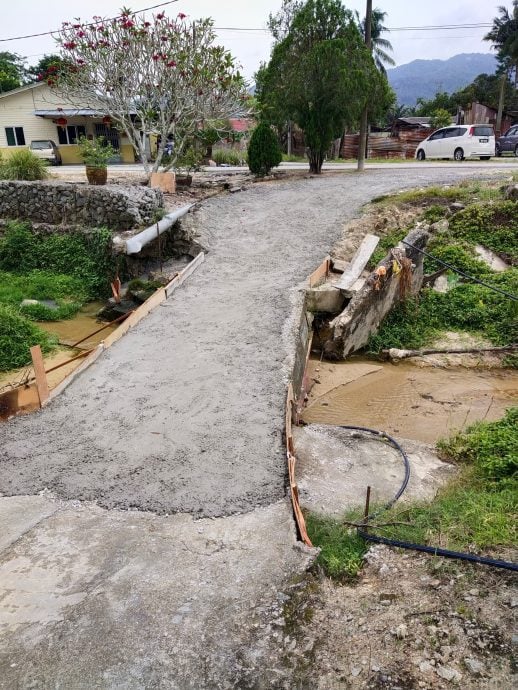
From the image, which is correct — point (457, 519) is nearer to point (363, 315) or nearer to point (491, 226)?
point (363, 315)

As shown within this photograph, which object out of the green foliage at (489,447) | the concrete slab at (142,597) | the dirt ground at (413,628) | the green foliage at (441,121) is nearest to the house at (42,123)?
the green foliage at (441,121)

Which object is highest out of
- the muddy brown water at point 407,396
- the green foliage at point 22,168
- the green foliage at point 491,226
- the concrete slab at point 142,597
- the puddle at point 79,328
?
the green foliage at point 22,168

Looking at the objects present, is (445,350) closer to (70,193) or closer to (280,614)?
(280,614)

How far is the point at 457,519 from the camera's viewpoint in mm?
4137

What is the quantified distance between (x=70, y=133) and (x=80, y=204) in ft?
56.8

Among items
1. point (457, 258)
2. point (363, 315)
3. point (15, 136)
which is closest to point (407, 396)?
point (363, 315)

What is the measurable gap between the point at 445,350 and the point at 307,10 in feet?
37.2

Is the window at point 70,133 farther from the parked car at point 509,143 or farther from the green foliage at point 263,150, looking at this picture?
the parked car at point 509,143

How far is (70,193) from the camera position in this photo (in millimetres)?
12734

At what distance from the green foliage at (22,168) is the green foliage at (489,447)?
12549mm

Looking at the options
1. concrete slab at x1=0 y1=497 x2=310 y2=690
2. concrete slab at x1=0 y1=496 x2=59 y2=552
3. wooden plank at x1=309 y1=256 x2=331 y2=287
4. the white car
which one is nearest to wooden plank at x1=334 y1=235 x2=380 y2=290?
wooden plank at x1=309 y1=256 x2=331 y2=287

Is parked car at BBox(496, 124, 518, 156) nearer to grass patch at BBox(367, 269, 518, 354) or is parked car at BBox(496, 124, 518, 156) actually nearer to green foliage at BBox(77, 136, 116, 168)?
grass patch at BBox(367, 269, 518, 354)

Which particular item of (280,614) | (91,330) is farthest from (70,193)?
(280,614)

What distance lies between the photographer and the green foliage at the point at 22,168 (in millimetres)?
13914
